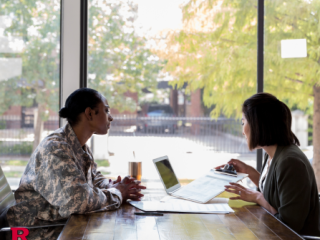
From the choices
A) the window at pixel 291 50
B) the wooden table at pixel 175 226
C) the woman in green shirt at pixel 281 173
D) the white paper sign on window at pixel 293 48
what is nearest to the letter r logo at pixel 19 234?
→ the wooden table at pixel 175 226

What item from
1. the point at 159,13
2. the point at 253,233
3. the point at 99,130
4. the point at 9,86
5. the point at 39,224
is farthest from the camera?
the point at 159,13

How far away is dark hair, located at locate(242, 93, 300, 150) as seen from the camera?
1638 millimetres

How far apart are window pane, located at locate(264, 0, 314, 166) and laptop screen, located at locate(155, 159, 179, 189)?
A: 1204mm

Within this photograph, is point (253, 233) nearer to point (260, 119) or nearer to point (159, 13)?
point (260, 119)

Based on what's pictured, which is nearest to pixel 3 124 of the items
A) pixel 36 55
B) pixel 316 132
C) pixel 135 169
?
pixel 36 55

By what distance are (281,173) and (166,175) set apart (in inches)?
25.7

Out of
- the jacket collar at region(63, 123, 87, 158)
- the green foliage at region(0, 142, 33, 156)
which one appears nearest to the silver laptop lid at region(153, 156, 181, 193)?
the jacket collar at region(63, 123, 87, 158)

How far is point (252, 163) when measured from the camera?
8.73 ft

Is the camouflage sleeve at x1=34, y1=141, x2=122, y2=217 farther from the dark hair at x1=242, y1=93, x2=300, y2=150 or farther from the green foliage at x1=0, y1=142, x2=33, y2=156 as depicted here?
the green foliage at x1=0, y1=142, x2=33, y2=156

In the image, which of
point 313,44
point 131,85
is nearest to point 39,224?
point 131,85

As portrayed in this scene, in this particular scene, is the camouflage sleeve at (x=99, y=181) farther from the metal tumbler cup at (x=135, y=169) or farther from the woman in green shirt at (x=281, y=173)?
the woman in green shirt at (x=281, y=173)

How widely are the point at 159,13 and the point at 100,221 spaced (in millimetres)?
1841

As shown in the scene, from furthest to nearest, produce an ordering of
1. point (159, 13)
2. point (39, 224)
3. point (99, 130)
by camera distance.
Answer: point (159, 13) → point (99, 130) → point (39, 224)

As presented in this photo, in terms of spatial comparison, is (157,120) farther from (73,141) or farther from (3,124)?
(3,124)
